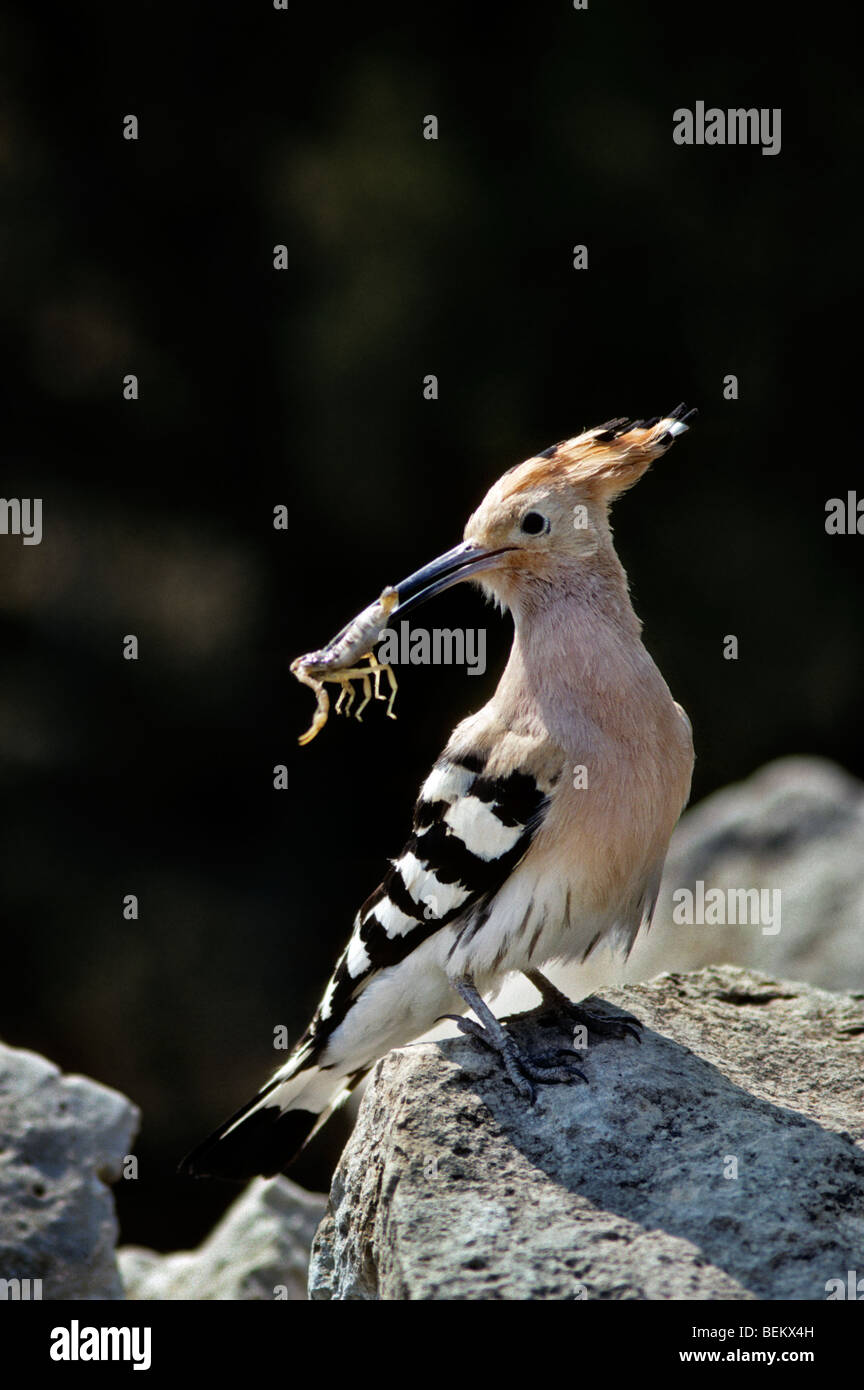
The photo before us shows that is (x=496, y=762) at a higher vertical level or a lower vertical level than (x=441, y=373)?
lower

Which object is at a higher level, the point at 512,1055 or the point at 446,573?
the point at 446,573

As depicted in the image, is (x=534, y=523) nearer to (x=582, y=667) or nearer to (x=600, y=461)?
(x=600, y=461)

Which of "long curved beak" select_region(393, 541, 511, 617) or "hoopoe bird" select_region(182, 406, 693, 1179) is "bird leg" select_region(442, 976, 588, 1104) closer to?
"hoopoe bird" select_region(182, 406, 693, 1179)

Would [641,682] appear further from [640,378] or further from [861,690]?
[861,690]

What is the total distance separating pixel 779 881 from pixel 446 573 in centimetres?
256

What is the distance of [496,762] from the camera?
Answer: 298 cm

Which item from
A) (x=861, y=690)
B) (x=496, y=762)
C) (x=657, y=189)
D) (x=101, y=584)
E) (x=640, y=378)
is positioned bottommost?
(x=496, y=762)

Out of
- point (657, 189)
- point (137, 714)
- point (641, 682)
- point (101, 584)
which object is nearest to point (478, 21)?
point (657, 189)

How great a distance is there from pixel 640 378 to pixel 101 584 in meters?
2.48

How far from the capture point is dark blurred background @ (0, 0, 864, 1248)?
6301 millimetres

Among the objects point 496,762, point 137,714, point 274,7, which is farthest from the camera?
point 137,714

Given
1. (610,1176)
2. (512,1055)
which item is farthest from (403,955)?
(610,1176)

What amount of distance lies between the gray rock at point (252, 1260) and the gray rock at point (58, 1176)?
424 mm

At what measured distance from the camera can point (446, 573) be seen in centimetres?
309
